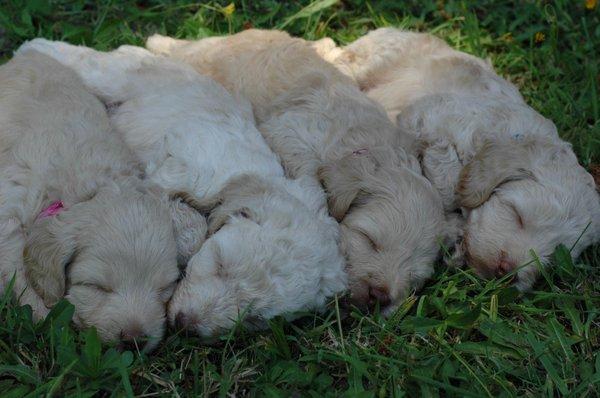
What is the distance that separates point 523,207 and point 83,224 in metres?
2.50

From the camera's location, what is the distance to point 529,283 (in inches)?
176

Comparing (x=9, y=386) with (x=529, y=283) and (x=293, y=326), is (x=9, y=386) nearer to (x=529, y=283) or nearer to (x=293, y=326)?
(x=293, y=326)

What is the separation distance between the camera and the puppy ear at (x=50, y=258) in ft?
12.3

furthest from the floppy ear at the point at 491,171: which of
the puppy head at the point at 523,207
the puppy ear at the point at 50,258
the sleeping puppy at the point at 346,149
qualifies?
the puppy ear at the point at 50,258

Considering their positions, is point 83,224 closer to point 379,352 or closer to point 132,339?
point 132,339

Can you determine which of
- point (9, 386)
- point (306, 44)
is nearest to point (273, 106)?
point (306, 44)

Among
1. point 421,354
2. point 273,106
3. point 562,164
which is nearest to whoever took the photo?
point 421,354

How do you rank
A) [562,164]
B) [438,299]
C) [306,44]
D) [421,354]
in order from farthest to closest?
[306,44]
[562,164]
[438,299]
[421,354]

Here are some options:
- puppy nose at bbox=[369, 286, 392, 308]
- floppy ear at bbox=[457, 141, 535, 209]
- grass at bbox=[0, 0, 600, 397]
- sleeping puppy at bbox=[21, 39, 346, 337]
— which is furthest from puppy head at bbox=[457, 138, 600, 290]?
sleeping puppy at bbox=[21, 39, 346, 337]

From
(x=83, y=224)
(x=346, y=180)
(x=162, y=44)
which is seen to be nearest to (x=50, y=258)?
(x=83, y=224)

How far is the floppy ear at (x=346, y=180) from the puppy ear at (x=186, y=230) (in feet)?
2.55

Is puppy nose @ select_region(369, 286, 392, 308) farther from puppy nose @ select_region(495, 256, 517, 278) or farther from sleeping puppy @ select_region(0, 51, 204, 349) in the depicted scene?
sleeping puppy @ select_region(0, 51, 204, 349)

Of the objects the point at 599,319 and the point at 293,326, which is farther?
the point at 599,319

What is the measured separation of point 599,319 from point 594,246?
1.95ft
